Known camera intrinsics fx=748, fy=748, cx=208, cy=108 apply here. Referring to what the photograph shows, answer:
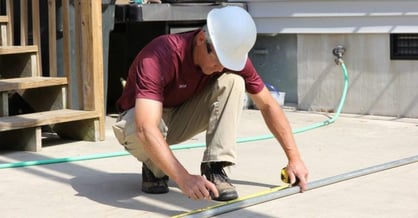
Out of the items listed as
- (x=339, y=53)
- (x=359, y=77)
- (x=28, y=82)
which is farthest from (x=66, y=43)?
(x=359, y=77)

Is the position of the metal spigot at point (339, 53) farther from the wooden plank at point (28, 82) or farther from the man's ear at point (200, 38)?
the man's ear at point (200, 38)

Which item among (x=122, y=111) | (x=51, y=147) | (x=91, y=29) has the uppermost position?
(x=91, y=29)

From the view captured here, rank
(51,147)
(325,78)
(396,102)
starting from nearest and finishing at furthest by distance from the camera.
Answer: (51,147)
(396,102)
(325,78)

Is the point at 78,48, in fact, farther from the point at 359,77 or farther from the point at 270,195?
the point at 359,77

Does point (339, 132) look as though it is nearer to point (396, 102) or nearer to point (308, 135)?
point (308, 135)

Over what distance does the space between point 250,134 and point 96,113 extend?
1.20m

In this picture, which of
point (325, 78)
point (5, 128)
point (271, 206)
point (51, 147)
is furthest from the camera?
point (325, 78)

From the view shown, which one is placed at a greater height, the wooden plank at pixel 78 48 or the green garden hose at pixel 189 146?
the wooden plank at pixel 78 48

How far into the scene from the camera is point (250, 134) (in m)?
5.77

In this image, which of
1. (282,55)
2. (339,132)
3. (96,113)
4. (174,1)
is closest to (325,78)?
(282,55)

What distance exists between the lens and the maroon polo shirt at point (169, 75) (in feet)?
10.4

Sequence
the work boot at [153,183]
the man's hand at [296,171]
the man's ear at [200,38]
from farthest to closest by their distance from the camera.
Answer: the work boot at [153,183] < the man's hand at [296,171] < the man's ear at [200,38]

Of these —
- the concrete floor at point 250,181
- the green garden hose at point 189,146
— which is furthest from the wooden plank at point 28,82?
the green garden hose at point 189,146

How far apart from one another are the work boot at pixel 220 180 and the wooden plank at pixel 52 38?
2.28 meters
